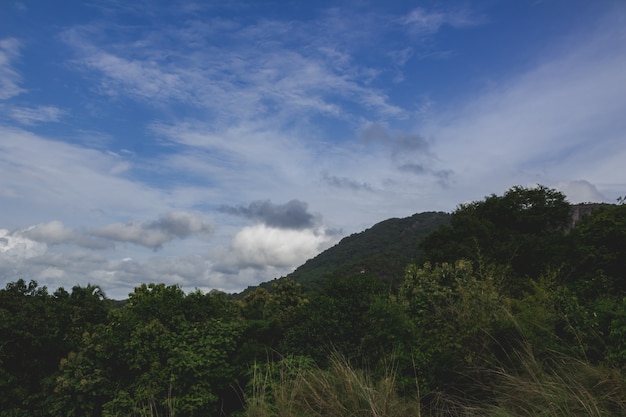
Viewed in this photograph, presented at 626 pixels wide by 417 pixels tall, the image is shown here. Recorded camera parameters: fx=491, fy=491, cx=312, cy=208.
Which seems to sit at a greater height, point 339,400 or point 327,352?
point 327,352

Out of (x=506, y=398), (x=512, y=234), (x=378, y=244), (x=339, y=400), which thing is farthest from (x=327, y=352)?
(x=378, y=244)

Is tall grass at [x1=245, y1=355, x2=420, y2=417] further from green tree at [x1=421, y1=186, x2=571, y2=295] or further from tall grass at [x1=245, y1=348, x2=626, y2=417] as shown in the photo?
green tree at [x1=421, y1=186, x2=571, y2=295]

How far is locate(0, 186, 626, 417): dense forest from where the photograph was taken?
4480 mm

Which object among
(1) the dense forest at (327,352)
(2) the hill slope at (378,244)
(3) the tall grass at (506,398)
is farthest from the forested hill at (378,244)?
(3) the tall grass at (506,398)

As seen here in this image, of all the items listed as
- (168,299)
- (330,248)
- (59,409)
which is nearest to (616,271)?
(168,299)

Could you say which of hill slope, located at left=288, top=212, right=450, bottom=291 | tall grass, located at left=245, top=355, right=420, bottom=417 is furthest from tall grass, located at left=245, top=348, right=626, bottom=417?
hill slope, located at left=288, top=212, right=450, bottom=291

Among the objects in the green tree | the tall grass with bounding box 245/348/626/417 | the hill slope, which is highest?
the hill slope

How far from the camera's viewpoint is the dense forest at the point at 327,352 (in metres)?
4.48

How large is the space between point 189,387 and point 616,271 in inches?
723

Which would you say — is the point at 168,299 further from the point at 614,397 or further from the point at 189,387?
the point at 614,397

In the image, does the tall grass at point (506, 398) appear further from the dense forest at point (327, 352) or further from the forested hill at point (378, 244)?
the forested hill at point (378, 244)

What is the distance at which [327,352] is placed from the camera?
9.09 m

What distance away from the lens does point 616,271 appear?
66.4 ft

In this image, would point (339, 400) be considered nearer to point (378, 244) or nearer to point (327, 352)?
point (327, 352)
